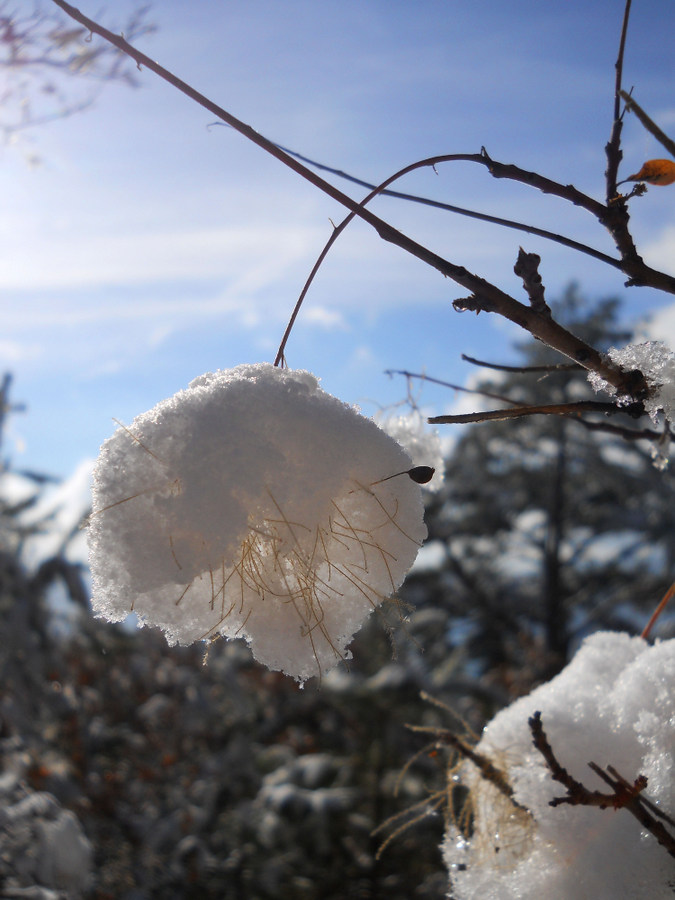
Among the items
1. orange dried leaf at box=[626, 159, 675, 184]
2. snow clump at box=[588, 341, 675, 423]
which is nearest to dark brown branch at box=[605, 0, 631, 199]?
orange dried leaf at box=[626, 159, 675, 184]

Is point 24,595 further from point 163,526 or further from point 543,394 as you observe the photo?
point 543,394

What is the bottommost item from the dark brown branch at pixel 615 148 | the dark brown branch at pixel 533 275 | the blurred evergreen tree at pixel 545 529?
the dark brown branch at pixel 533 275

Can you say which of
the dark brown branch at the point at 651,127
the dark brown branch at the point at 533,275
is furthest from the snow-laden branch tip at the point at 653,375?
the dark brown branch at the point at 651,127

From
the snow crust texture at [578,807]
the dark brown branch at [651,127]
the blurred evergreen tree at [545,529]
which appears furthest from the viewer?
the blurred evergreen tree at [545,529]

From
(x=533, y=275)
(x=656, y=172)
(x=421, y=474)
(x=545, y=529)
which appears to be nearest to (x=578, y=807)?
(x=421, y=474)

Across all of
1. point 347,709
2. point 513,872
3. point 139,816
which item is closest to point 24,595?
point 139,816

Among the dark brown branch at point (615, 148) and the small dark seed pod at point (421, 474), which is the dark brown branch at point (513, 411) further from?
the dark brown branch at point (615, 148)
